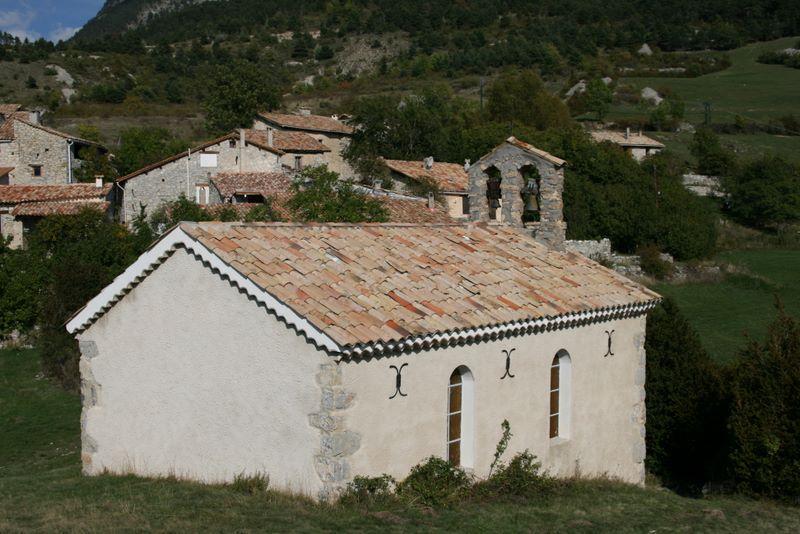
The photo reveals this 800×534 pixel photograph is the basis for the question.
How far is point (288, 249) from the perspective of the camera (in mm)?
13031

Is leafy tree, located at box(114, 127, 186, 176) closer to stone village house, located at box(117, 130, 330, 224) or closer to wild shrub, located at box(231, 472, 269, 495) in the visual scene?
stone village house, located at box(117, 130, 330, 224)

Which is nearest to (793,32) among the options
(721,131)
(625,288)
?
(721,131)

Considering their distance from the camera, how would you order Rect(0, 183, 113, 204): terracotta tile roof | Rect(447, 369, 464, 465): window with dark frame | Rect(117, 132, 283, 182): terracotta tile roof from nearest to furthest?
Rect(447, 369, 464, 465): window with dark frame, Rect(0, 183, 113, 204): terracotta tile roof, Rect(117, 132, 283, 182): terracotta tile roof

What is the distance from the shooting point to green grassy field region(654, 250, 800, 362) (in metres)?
31.3

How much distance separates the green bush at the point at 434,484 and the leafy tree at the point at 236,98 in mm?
57931

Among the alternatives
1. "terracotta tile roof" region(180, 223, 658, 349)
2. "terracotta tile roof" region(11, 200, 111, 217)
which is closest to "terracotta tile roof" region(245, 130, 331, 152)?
"terracotta tile roof" region(11, 200, 111, 217)

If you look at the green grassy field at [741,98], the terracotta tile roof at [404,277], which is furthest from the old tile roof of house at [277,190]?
the green grassy field at [741,98]

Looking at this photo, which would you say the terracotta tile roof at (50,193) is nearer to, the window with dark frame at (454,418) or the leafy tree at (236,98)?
the leafy tree at (236,98)

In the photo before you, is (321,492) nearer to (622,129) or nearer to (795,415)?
(795,415)

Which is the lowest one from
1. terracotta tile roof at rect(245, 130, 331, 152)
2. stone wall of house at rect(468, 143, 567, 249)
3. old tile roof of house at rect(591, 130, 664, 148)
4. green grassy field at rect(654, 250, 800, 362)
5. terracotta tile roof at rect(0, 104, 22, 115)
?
green grassy field at rect(654, 250, 800, 362)

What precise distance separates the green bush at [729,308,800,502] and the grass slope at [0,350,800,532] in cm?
39

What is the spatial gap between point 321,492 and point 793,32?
155297 millimetres

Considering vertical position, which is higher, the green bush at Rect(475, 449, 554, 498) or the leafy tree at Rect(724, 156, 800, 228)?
the leafy tree at Rect(724, 156, 800, 228)

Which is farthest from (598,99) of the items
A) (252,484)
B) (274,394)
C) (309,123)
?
(252,484)
